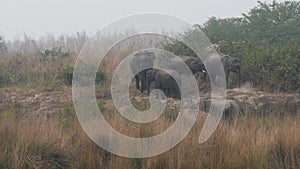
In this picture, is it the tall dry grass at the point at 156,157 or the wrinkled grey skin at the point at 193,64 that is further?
the wrinkled grey skin at the point at 193,64

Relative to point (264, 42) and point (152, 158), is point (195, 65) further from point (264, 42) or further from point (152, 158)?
point (152, 158)

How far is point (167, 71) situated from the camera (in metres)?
10.2

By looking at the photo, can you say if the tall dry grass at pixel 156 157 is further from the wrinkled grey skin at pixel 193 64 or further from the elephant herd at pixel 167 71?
the wrinkled grey skin at pixel 193 64

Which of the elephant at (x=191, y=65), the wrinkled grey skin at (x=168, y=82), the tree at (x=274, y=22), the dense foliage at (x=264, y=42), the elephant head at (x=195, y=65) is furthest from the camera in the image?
the tree at (x=274, y=22)

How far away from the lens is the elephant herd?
10133 mm

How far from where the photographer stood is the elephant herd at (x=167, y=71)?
33.2 ft

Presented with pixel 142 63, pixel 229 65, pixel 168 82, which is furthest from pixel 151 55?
pixel 229 65

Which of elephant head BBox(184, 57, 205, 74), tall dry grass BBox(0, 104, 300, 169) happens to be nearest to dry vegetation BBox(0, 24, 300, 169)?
tall dry grass BBox(0, 104, 300, 169)

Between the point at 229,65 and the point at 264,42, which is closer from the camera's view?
the point at 229,65

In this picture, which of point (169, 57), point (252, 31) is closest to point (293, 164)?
point (169, 57)

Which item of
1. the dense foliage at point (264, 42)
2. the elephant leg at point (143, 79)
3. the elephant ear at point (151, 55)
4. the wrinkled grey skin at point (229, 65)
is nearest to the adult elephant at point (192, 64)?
the wrinkled grey skin at point (229, 65)

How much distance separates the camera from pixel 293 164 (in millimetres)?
4746

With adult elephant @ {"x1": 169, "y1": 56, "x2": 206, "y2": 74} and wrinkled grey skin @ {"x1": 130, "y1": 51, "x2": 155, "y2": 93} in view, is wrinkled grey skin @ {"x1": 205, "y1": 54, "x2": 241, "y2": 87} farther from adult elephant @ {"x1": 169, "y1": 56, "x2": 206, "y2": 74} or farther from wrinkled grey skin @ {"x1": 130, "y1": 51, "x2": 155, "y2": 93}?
wrinkled grey skin @ {"x1": 130, "y1": 51, "x2": 155, "y2": 93}

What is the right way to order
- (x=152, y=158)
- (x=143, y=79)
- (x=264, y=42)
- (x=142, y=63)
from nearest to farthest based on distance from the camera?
(x=152, y=158), (x=142, y=63), (x=143, y=79), (x=264, y=42)
